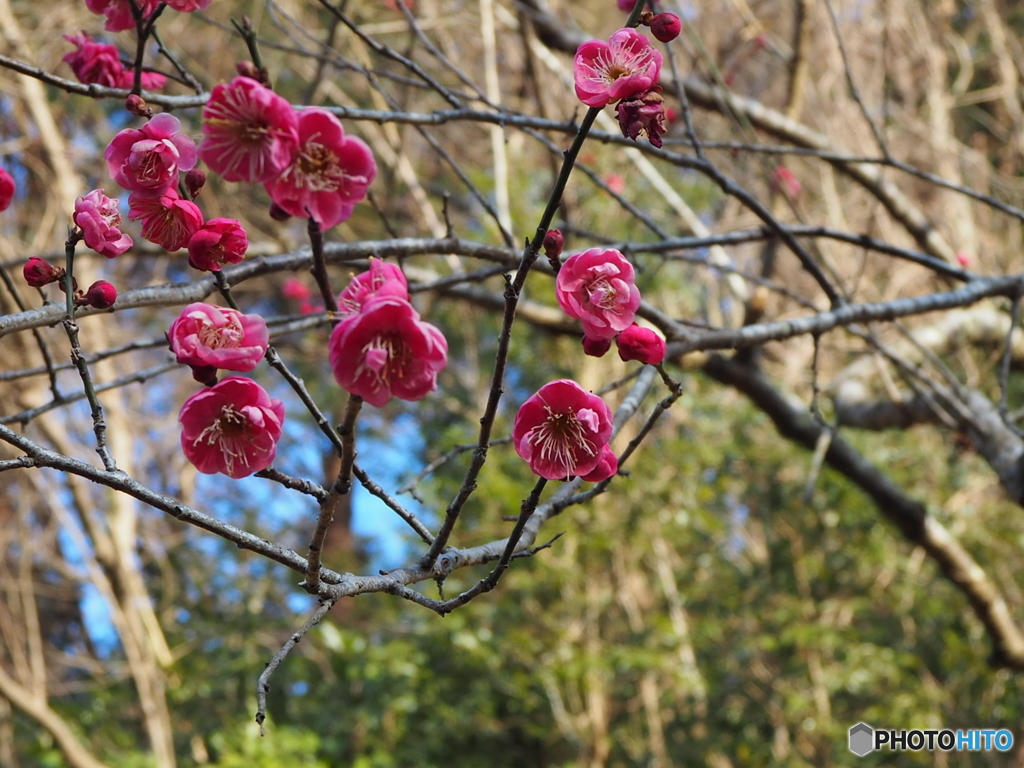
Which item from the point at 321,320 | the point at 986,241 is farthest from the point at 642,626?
the point at 321,320

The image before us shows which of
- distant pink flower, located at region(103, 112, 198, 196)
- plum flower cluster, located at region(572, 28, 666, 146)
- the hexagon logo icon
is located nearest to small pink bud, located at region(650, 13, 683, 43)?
plum flower cluster, located at region(572, 28, 666, 146)

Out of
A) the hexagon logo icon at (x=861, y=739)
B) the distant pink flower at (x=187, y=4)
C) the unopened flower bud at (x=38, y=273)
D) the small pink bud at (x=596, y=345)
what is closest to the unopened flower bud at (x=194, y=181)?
the unopened flower bud at (x=38, y=273)

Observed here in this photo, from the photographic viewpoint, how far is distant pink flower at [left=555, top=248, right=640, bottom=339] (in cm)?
82

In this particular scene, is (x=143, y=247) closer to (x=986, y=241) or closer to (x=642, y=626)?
(x=642, y=626)

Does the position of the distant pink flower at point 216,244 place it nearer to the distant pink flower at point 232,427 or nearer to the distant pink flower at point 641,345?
the distant pink flower at point 232,427

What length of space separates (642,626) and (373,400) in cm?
388

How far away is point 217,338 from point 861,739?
362 cm

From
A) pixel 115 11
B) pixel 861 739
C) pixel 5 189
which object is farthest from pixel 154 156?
pixel 861 739

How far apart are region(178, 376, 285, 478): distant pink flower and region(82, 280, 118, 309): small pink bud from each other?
0.19 meters

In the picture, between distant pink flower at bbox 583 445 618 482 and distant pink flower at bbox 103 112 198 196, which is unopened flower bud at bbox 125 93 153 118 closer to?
distant pink flower at bbox 103 112 198 196

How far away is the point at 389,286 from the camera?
0.61 metres

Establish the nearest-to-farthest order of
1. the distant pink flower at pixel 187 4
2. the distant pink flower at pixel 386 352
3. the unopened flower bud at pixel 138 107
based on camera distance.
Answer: the distant pink flower at pixel 386 352
the unopened flower bud at pixel 138 107
the distant pink flower at pixel 187 4

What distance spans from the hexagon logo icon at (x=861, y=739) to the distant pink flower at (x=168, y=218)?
346cm

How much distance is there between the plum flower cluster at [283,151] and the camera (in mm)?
625
